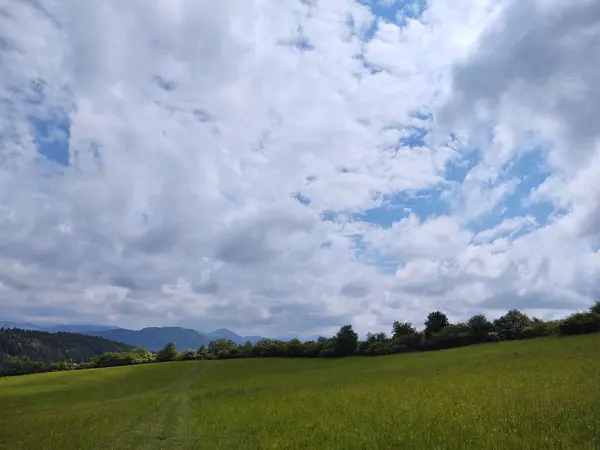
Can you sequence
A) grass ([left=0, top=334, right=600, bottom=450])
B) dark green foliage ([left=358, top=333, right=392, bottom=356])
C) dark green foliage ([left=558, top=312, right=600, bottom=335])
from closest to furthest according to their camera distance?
grass ([left=0, top=334, right=600, bottom=450]) → dark green foliage ([left=558, top=312, right=600, bottom=335]) → dark green foliage ([left=358, top=333, right=392, bottom=356])

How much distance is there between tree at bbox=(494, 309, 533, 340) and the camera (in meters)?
82.7

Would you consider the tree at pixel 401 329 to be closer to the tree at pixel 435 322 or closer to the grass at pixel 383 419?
the tree at pixel 435 322

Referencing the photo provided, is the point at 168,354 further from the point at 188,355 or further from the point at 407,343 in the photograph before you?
the point at 407,343

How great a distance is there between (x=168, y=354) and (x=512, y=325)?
82970 mm

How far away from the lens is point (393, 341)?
319ft

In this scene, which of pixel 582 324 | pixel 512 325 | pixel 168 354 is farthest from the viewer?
pixel 168 354

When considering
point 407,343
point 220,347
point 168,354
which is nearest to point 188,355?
point 168,354

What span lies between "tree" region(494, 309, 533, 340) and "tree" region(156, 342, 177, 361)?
7726 cm

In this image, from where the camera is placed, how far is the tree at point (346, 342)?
102 m

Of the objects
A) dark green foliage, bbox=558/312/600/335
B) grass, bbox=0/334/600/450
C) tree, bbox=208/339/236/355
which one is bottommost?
grass, bbox=0/334/600/450

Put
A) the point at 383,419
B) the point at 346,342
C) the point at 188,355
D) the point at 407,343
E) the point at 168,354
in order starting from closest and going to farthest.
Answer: the point at 383,419 < the point at 407,343 < the point at 346,342 < the point at 188,355 < the point at 168,354

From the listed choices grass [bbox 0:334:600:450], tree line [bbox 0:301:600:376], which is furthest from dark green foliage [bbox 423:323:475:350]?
grass [bbox 0:334:600:450]

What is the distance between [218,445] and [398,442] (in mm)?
8548

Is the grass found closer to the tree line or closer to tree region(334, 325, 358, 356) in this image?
the tree line
